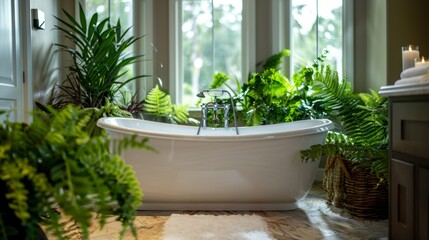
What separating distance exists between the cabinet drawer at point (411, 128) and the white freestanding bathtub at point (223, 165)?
2.51ft

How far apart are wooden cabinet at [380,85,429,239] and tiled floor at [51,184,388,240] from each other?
373 mm

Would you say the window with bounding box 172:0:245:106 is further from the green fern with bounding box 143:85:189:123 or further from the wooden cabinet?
the wooden cabinet

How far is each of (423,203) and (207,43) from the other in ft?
8.86

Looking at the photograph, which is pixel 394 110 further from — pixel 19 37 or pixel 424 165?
pixel 19 37

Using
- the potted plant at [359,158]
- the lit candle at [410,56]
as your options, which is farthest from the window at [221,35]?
the lit candle at [410,56]

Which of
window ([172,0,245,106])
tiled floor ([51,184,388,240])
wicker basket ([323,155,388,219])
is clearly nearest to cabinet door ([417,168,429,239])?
tiled floor ([51,184,388,240])

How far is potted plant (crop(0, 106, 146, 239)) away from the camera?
58cm

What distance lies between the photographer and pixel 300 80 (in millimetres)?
3367

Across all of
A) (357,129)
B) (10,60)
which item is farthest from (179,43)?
(357,129)

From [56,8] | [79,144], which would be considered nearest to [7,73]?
[56,8]

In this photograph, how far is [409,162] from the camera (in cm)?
161

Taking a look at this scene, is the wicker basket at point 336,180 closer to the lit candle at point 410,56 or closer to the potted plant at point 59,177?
the lit candle at point 410,56

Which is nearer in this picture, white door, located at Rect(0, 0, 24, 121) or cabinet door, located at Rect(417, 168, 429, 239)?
cabinet door, located at Rect(417, 168, 429, 239)

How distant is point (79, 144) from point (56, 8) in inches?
127
